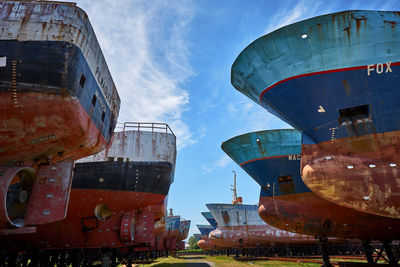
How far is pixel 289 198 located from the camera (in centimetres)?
1047

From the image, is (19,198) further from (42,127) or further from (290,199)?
(290,199)

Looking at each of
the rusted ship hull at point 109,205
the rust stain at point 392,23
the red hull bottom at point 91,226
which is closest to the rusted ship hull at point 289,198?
the rusted ship hull at point 109,205

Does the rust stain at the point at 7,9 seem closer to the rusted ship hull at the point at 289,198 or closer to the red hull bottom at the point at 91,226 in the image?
the red hull bottom at the point at 91,226

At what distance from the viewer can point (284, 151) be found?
11555 mm

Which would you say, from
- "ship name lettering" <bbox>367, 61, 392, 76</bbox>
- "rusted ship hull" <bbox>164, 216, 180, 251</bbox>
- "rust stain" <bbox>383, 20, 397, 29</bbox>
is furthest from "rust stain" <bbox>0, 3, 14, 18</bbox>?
"rusted ship hull" <bbox>164, 216, 180, 251</bbox>

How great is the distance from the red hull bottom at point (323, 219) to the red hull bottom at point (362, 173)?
3289 millimetres

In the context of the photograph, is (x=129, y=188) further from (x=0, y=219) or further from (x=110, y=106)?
(x=0, y=219)

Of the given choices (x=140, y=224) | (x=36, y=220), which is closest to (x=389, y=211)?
(x=36, y=220)

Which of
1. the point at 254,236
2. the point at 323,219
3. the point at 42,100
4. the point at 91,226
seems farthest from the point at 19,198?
the point at 254,236

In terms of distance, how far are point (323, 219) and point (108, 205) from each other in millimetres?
8108

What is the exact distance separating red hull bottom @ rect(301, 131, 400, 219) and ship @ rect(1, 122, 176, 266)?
646 cm

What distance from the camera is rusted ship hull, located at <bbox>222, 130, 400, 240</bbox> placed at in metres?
8.73

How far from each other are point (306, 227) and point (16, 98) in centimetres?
1000

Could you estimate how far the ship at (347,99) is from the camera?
581 centimetres
